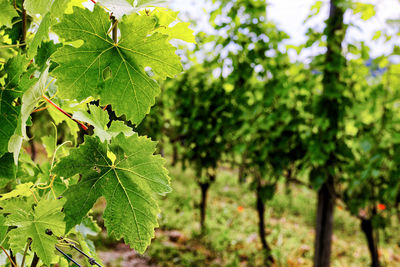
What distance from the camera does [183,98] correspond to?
3918mm

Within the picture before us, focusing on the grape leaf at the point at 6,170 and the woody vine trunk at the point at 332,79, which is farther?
the woody vine trunk at the point at 332,79

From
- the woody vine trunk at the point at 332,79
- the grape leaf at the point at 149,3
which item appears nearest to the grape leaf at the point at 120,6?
the grape leaf at the point at 149,3

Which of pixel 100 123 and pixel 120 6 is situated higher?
pixel 120 6

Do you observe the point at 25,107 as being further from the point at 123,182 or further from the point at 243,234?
the point at 243,234

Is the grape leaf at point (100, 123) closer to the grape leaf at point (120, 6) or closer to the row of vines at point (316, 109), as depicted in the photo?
the grape leaf at point (120, 6)

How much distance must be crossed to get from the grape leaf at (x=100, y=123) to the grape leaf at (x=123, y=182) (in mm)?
29

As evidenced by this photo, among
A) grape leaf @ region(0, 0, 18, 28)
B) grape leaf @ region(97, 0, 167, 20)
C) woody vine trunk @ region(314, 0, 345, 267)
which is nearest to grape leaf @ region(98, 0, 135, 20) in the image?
grape leaf @ region(97, 0, 167, 20)

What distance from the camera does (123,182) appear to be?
56 cm

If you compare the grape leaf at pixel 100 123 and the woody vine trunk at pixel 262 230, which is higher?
the grape leaf at pixel 100 123

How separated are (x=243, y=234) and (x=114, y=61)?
615 centimetres

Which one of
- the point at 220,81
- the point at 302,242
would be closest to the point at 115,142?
the point at 220,81

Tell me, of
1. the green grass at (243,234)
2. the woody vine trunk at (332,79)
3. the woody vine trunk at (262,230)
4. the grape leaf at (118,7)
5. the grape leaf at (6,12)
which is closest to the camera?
the grape leaf at (118,7)

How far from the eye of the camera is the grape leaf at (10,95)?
56 cm

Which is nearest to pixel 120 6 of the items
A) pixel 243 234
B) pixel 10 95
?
pixel 10 95
